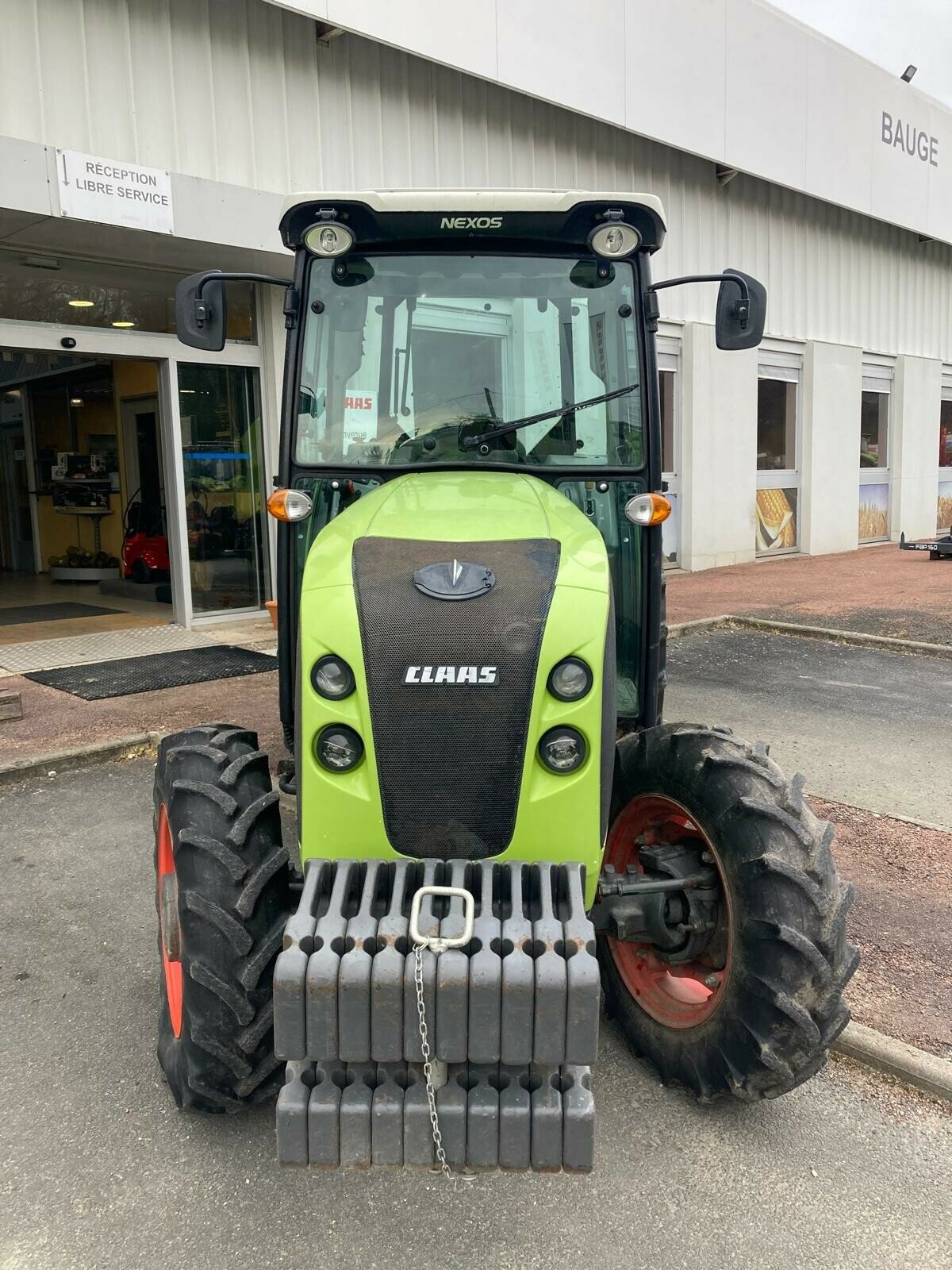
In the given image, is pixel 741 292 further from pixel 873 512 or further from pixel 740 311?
pixel 873 512

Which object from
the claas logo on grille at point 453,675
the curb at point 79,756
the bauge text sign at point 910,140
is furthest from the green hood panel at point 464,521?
the bauge text sign at point 910,140

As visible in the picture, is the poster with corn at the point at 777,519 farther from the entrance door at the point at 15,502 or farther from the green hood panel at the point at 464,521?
the green hood panel at the point at 464,521

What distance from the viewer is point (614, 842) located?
11.3 ft

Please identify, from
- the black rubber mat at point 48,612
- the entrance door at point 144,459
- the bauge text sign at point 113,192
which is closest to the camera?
the bauge text sign at point 113,192

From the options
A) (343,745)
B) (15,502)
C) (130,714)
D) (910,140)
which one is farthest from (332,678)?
(910,140)

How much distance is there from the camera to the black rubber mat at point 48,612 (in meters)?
11.4

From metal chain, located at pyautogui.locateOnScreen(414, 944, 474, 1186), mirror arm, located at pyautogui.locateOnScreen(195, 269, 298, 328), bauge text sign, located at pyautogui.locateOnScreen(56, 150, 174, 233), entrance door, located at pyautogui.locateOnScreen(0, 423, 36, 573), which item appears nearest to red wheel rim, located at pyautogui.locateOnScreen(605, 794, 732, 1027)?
metal chain, located at pyautogui.locateOnScreen(414, 944, 474, 1186)

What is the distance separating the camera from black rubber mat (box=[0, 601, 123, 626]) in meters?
11.4

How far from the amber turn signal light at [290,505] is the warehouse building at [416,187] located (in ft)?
18.7

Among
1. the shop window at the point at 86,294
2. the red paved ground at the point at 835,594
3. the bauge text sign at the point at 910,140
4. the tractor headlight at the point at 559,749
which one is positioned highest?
the bauge text sign at the point at 910,140

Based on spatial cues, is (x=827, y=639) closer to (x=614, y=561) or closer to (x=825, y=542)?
(x=614, y=561)

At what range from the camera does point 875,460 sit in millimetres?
19812

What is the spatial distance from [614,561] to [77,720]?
4.81 metres

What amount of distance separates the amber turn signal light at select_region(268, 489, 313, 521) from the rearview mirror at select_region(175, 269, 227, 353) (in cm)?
57
